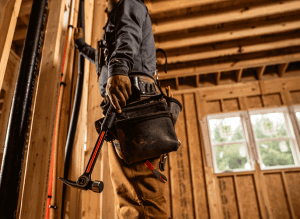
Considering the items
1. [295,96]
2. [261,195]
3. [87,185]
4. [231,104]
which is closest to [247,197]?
[261,195]

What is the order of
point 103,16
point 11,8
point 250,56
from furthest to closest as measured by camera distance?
point 250,56, point 103,16, point 11,8

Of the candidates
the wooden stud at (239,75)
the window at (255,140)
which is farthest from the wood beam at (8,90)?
the wooden stud at (239,75)

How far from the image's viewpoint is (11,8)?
1069 mm

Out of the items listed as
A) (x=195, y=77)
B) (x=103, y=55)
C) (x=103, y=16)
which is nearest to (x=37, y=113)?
(x=103, y=55)

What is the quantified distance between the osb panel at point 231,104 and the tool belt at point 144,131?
4.53 meters

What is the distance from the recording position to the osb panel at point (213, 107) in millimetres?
5219

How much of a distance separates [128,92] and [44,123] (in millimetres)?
527

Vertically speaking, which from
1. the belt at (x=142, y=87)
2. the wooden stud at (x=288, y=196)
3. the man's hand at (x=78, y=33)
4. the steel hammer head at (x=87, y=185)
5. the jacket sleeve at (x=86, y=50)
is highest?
the man's hand at (x=78, y=33)

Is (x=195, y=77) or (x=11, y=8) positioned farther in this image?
(x=195, y=77)

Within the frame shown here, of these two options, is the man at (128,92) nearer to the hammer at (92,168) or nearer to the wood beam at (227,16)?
the hammer at (92,168)

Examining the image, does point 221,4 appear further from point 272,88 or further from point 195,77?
point 272,88

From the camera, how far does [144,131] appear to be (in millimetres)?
950

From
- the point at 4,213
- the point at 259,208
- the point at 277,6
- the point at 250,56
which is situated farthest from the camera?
the point at 250,56

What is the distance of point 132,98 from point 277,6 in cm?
369
